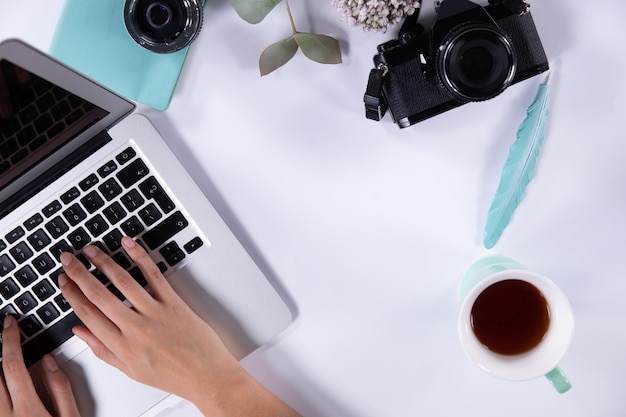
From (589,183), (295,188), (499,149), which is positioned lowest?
(589,183)

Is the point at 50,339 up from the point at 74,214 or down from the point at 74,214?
down

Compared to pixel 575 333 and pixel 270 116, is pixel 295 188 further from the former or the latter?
pixel 575 333

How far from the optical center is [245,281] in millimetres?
782

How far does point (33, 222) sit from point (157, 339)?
213 millimetres

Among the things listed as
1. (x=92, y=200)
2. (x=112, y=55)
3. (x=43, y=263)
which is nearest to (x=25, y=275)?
(x=43, y=263)

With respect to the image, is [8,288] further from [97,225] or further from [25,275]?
[97,225]

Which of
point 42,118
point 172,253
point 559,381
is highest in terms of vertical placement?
point 42,118

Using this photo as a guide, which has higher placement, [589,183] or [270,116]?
[270,116]

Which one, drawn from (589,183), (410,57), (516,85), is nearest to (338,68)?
(410,57)

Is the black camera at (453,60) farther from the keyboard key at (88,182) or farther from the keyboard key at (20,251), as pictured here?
the keyboard key at (20,251)

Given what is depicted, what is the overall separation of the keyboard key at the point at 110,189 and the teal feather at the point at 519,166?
47 centimetres

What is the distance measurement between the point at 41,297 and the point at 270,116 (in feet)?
1.21

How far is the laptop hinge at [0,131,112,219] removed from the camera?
751 mm

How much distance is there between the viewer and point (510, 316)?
783 mm
